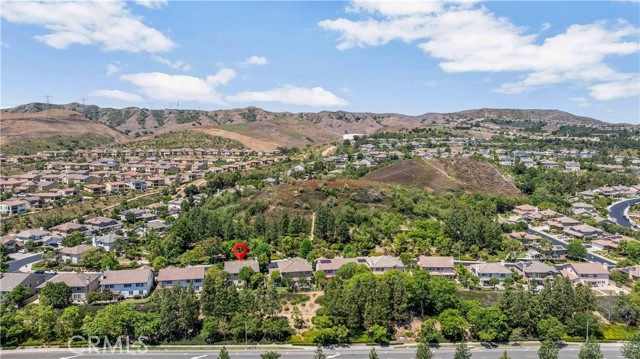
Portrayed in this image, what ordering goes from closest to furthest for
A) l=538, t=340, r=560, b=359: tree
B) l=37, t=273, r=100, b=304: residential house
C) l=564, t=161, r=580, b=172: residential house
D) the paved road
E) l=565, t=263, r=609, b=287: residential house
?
l=538, t=340, r=560, b=359: tree, l=37, t=273, r=100, b=304: residential house, l=565, t=263, r=609, b=287: residential house, the paved road, l=564, t=161, r=580, b=172: residential house

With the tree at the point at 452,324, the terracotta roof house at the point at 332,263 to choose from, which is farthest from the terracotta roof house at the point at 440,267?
the tree at the point at 452,324

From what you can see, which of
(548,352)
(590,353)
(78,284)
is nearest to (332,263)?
(548,352)

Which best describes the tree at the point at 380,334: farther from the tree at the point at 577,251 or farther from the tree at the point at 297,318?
the tree at the point at 577,251

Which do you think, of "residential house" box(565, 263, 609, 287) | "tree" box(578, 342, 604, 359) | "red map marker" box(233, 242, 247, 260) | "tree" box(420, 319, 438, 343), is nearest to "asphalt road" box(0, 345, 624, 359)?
"tree" box(420, 319, 438, 343)

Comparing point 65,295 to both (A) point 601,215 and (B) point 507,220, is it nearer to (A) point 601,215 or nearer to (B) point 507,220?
(B) point 507,220

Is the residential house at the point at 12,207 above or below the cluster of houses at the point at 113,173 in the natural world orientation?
below

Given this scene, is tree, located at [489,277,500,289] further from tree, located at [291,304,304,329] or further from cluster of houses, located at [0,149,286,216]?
cluster of houses, located at [0,149,286,216]
